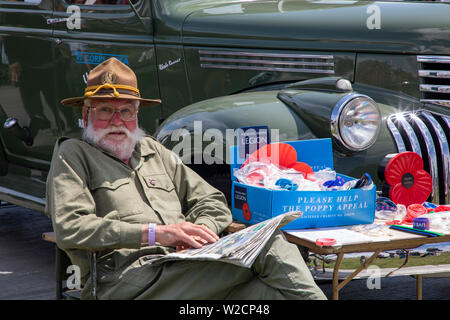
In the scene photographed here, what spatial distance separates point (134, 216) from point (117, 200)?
88 mm

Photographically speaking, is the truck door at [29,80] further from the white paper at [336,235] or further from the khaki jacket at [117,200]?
the white paper at [336,235]

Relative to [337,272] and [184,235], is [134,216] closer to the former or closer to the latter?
[184,235]

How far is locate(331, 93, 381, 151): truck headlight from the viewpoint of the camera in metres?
3.56

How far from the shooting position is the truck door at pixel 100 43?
4566 mm

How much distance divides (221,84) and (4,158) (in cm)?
195

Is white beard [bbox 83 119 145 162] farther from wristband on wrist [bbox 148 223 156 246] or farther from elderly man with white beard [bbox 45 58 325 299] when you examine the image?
wristband on wrist [bbox 148 223 156 246]

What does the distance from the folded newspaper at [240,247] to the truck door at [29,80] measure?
2.64 meters

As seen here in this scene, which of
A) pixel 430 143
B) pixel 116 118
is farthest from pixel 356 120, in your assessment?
pixel 116 118

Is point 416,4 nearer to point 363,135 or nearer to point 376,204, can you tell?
point 363,135

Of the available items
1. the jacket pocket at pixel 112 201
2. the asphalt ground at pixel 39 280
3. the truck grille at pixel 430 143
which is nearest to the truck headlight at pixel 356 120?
the truck grille at pixel 430 143

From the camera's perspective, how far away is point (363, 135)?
11.7 feet

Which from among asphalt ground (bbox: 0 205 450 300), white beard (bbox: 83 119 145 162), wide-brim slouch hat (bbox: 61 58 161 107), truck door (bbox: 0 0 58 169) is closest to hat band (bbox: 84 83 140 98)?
wide-brim slouch hat (bbox: 61 58 161 107)

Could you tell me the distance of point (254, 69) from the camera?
4.31 m
